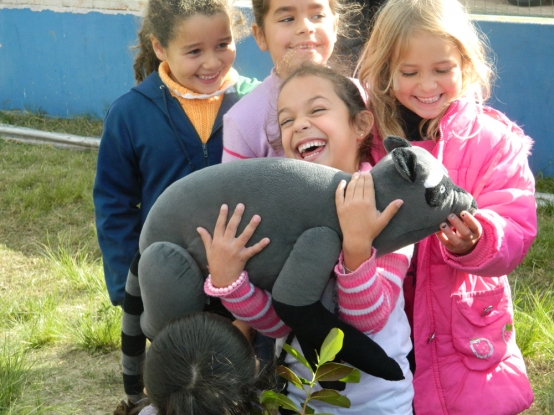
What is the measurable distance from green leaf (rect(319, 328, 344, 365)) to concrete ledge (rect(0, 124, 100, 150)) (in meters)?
5.14

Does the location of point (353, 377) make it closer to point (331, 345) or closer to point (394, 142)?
point (331, 345)

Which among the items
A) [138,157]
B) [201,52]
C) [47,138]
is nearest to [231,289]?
[138,157]

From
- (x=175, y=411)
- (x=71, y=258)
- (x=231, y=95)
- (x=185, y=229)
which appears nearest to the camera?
(x=175, y=411)

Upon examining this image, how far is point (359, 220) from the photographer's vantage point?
5.99 feet

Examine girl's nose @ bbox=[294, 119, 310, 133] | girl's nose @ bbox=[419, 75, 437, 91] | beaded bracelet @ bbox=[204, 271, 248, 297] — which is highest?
girl's nose @ bbox=[419, 75, 437, 91]

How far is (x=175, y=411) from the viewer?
70.1 inches

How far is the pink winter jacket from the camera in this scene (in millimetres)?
2145

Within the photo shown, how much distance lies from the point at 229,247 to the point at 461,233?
0.61 metres

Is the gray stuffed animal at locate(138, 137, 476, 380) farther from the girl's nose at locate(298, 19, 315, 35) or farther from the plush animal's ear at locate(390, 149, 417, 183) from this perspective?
the girl's nose at locate(298, 19, 315, 35)

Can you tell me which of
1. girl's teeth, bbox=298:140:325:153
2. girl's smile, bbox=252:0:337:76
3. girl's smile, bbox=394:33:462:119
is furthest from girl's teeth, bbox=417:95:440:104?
girl's smile, bbox=252:0:337:76

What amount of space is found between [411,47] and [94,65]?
530 centimetres

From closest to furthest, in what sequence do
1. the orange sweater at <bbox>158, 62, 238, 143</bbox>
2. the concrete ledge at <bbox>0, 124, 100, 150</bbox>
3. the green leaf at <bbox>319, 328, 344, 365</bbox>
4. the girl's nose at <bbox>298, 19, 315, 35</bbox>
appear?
1. the green leaf at <bbox>319, 328, 344, 365</bbox>
2. the girl's nose at <bbox>298, 19, 315, 35</bbox>
3. the orange sweater at <bbox>158, 62, 238, 143</bbox>
4. the concrete ledge at <bbox>0, 124, 100, 150</bbox>

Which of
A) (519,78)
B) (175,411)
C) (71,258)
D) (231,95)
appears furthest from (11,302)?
(519,78)

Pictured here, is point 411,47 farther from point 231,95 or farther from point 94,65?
point 94,65
